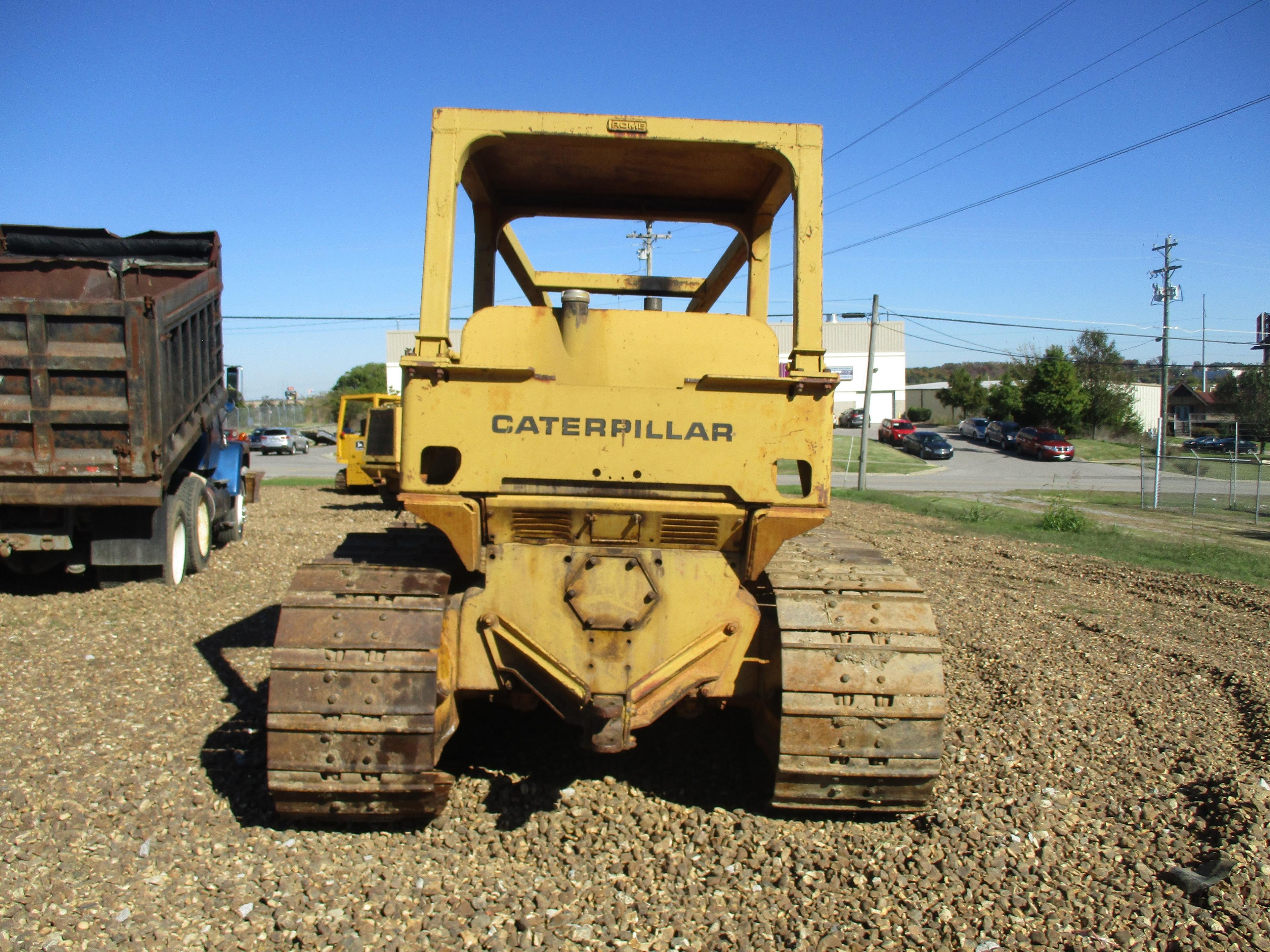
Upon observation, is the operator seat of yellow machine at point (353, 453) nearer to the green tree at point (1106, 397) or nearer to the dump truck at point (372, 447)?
the dump truck at point (372, 447)

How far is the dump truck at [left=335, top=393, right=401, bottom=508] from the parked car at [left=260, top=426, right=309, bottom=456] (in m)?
17.8

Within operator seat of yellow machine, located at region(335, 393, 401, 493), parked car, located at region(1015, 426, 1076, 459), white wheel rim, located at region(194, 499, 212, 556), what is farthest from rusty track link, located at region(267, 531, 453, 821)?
parked car, located at region(1015, 426, 1076, 459)

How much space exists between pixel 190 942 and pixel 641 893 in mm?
1552

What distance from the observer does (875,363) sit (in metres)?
71.3

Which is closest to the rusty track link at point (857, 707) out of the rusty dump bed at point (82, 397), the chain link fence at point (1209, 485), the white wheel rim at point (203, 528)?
the rusty dump bed at point (82, 397)

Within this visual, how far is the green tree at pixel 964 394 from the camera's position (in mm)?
67062

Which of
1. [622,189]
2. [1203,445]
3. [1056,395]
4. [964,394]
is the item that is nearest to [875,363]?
[964,394]

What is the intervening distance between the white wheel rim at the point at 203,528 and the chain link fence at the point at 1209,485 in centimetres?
1734

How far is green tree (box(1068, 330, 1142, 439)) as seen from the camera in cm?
5416

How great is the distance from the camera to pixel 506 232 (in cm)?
561

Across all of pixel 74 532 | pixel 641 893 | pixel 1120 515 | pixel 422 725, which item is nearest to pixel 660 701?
pixel 641 893

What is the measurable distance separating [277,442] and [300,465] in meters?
9.33

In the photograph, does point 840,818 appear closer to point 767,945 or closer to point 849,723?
point 849,723

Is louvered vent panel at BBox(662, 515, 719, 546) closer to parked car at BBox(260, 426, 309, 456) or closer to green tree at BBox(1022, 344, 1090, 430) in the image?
parked car at BBox(260, 426, 309, 456)
